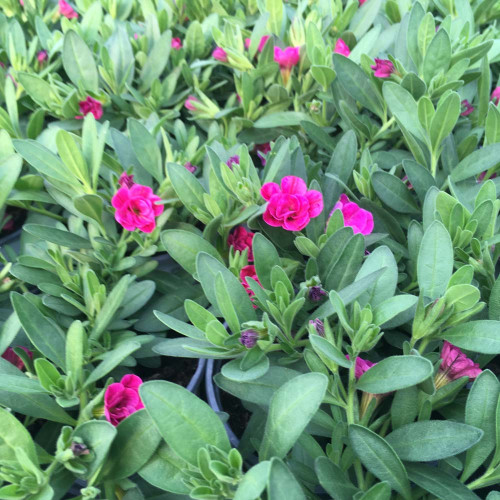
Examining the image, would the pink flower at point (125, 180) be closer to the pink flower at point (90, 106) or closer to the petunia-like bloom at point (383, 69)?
the pink flower at point (90, 106)

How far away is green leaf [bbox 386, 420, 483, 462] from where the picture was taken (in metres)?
0.60

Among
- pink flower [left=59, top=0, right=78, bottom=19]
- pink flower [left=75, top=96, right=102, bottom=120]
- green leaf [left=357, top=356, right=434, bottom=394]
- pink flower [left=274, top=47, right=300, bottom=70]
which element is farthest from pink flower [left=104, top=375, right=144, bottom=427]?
pink flower [left=59, top=0, right=78, bottom=19]

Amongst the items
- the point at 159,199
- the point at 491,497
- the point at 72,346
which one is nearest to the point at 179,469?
the point at 72,346

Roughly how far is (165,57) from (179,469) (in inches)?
40.5

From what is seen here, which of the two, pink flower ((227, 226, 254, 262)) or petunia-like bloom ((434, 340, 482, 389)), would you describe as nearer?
petunia-like bloom ((434, 340, 482, 389))

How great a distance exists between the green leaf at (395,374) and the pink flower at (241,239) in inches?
13.0

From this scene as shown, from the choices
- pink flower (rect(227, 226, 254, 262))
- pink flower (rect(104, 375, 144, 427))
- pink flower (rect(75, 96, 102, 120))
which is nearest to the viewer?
pink flower (rect(104, 375, 144, 427))

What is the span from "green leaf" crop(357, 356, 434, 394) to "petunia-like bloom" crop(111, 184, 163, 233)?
455mm

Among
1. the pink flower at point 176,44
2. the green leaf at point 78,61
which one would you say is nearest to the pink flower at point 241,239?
the green leaf at point 78,61

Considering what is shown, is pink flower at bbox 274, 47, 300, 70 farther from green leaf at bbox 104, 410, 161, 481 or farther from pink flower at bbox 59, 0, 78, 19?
green leaf at bbox 104, 410, 161, 481

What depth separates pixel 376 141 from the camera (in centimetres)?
112

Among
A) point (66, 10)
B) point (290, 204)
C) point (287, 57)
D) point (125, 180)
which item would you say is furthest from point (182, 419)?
point (66, 10)

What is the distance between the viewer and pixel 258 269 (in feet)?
2.55

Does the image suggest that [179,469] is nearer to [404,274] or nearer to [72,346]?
[72,346]
